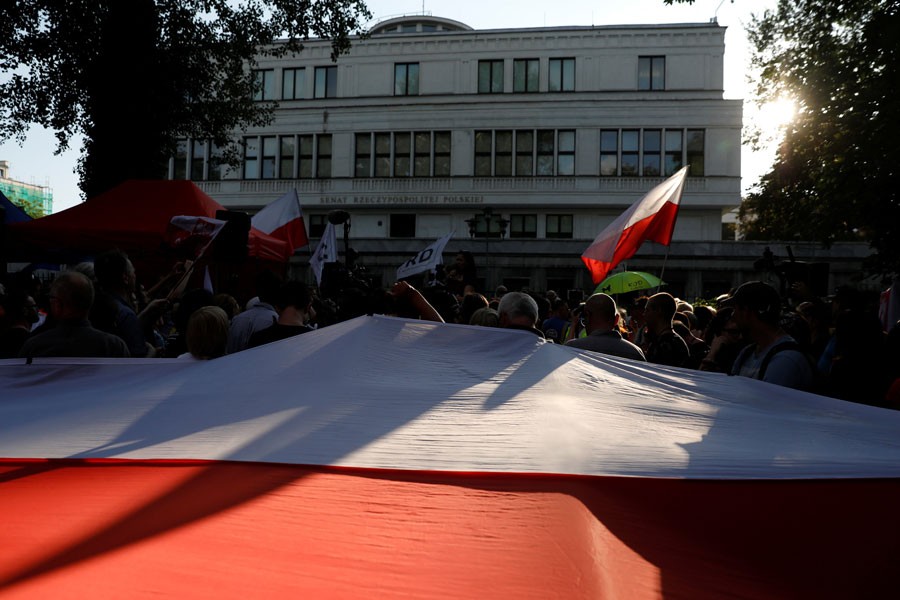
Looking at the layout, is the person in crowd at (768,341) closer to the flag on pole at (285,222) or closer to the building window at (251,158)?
the flag on pole at (285,222)

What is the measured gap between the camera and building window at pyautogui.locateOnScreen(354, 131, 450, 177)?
36594 mm

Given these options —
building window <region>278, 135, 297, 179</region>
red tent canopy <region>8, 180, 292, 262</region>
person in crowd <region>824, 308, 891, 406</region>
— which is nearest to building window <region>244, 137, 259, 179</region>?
building window <region>278, 135, 297, 179</region>

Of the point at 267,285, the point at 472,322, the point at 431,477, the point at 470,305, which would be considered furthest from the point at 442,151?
the point at 431,477

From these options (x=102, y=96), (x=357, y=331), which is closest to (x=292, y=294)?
(x=357, y=331)

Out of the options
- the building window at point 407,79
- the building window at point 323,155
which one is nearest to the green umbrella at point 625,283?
the building window at point 323,155

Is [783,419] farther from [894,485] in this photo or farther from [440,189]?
[440,189]

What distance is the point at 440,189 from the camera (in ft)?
119

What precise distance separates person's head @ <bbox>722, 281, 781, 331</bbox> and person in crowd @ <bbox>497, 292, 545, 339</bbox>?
3.88 ft

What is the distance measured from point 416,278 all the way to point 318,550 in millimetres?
27129

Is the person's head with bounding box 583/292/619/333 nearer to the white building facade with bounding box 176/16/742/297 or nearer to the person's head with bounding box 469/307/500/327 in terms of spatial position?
the person's head with bounding box 469/307/500/327

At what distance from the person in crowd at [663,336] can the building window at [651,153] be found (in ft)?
101

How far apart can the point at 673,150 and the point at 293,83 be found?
746 inches

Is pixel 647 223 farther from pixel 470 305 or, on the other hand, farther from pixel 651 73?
pixel 651 73

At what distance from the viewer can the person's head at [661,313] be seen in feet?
18.5
